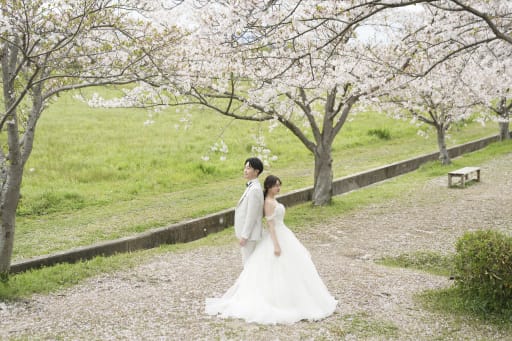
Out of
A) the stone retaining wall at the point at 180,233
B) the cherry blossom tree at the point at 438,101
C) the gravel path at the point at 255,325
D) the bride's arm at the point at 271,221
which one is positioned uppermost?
the cherry blossom tree at the point at 438,101

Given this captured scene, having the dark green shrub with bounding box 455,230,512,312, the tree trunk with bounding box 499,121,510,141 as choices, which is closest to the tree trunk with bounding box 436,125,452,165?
the tree trunk with bounding box 499,121,510,141

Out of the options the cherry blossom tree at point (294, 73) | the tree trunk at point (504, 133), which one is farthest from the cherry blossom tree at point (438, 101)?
the tree trunk at point (504, 133)

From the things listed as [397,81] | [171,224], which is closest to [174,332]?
[171,224]

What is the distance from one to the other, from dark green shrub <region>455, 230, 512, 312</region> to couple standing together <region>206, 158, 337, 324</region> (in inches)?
64.3

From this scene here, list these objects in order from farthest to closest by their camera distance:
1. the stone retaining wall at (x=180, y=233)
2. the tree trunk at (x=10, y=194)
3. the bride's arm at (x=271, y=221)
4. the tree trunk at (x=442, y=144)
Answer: the tree trunk at (x=442, y=144)
the stone retaining wall at (x=180, y=233)
the tree trunk at (x=10, y=194)
the bride's arm at (x=271, y=221)

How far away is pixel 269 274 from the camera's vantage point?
6574mm

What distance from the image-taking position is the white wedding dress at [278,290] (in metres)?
6.39

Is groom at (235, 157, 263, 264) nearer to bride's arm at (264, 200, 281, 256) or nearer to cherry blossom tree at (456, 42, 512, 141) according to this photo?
bride's arm at (264, 200, 281, 256)

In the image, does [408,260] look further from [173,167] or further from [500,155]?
[500,155]

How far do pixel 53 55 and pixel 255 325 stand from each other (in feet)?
17.3

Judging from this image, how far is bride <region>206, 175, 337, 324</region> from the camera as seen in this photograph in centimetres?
640

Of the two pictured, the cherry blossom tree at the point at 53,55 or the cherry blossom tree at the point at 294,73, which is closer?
the cherry blossom tree at the point at 53,55

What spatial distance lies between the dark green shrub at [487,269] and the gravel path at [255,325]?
1.36 ft

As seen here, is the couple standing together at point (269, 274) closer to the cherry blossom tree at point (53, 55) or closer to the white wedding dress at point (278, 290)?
the white wedding dress at point (278, 290)
